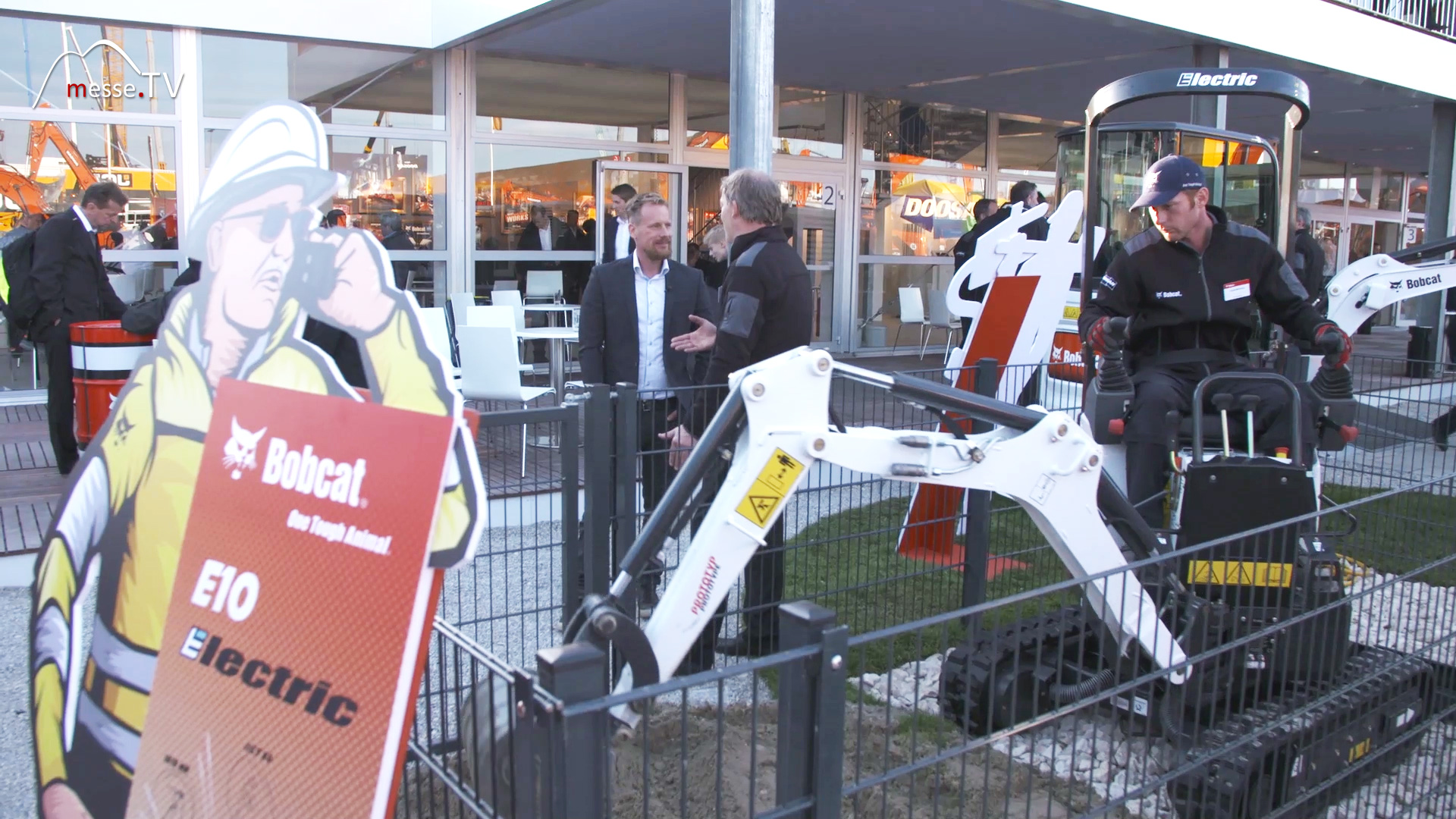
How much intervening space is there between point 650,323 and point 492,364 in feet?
9.11

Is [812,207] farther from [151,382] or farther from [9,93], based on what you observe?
[151,382]

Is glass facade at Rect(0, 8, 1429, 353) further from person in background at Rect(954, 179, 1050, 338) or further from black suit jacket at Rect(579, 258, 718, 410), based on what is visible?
black suit jacket at Rect(579, 258, 718, 410)

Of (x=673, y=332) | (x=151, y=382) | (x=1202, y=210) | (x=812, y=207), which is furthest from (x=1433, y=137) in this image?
(x=151, y=382)

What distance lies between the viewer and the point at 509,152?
1163 centimetres

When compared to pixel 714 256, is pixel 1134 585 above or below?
below

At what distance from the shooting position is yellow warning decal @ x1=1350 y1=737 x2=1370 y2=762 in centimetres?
302

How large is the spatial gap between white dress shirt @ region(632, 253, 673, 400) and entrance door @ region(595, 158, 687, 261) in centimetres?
784

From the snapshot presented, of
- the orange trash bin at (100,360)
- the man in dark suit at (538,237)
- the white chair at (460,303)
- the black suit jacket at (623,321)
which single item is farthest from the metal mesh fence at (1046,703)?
the man in dark suit at (538,237)

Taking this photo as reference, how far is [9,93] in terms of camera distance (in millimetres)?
9281

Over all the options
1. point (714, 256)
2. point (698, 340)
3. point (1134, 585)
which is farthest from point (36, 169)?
point (1134, 585)

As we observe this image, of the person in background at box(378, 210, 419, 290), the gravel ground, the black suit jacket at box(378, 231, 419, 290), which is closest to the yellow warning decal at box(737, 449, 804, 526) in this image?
the gravel ground

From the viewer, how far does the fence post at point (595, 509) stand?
347 cm

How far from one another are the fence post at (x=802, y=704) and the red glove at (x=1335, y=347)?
111 inches

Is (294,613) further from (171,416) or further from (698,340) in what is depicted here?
(698,340)
